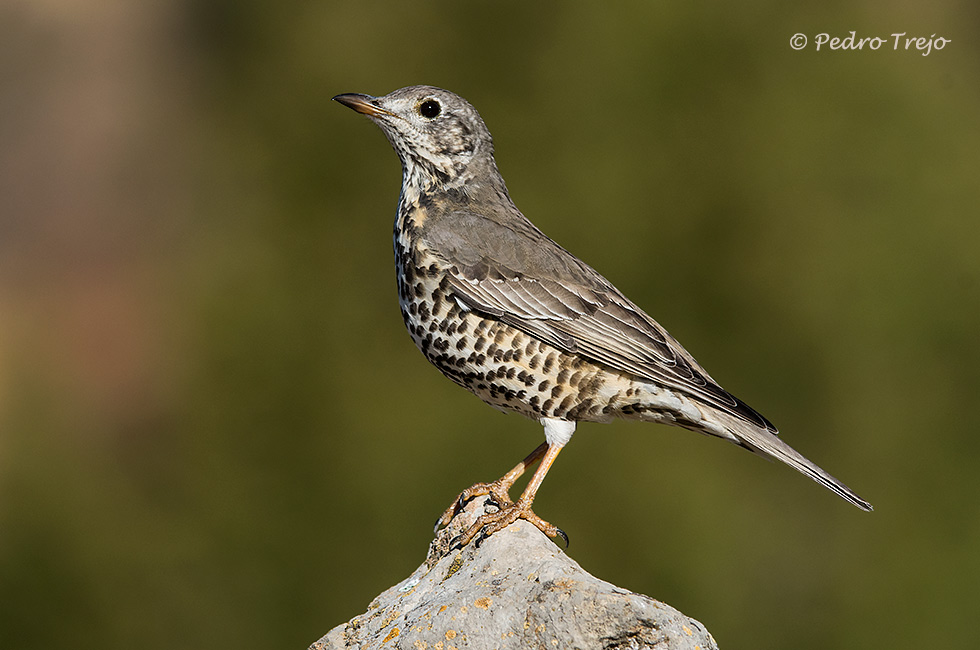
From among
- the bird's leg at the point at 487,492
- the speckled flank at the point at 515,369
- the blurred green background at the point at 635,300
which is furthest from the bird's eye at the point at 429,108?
the blurred green background at the point at 635,300

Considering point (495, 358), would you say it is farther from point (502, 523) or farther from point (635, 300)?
point (635, 300)

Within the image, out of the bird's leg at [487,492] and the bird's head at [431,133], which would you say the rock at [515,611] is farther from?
the bird's head at [431,133]

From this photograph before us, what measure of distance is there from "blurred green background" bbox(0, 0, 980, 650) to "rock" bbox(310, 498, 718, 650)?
7.99 metres

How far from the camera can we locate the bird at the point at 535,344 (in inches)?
259

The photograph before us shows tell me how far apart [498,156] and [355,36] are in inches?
124

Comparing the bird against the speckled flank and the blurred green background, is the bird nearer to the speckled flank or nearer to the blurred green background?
the speckled flank

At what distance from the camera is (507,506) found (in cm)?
660

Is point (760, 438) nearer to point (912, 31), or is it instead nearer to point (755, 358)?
point (755, 358)

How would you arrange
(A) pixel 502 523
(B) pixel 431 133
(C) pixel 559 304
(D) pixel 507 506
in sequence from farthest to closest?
(B) pixel 431 133 < (C) pixel 559 304 < (D) pixel 507 506 < (A) pixel 502 523

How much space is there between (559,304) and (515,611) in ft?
7.11

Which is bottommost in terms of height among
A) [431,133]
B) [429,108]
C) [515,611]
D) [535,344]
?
[515,611]

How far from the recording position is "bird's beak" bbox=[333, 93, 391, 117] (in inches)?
280

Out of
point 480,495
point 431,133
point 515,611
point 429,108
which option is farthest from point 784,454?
point 429,108

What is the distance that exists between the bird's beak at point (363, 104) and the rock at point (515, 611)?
2.70 meters
